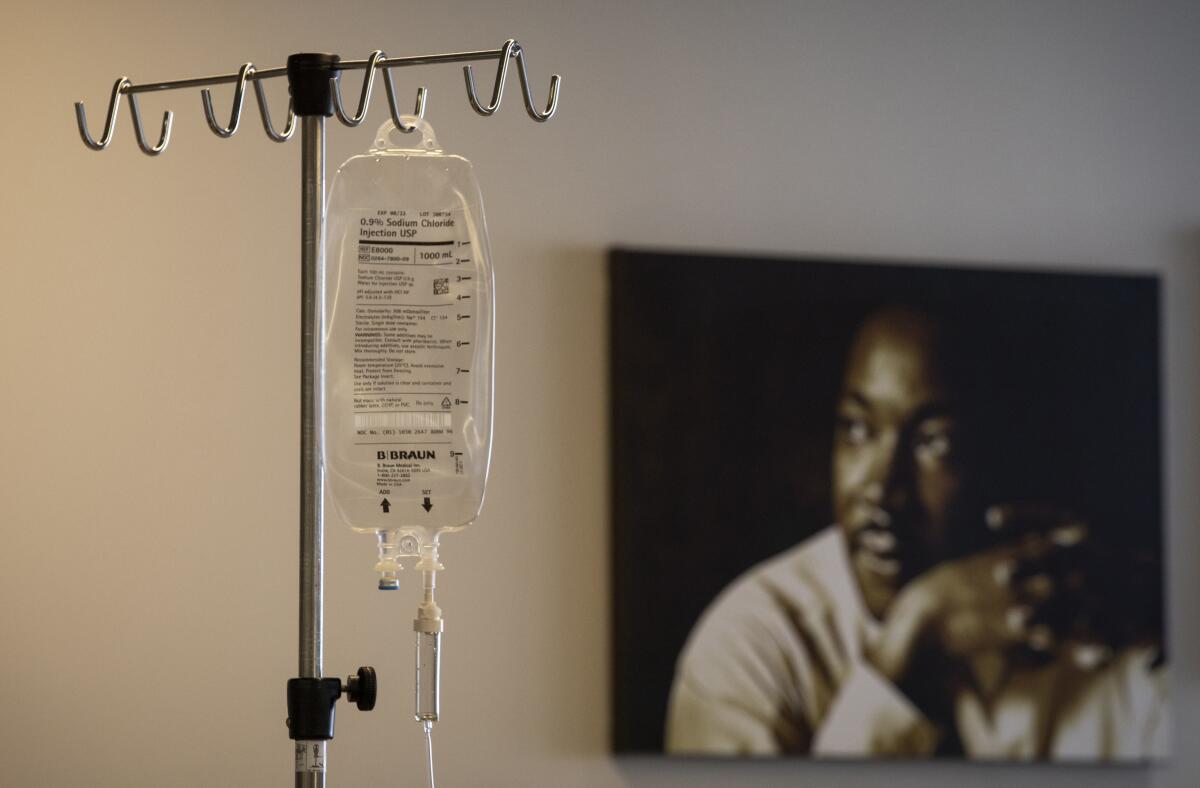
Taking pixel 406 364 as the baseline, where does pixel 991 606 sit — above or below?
below

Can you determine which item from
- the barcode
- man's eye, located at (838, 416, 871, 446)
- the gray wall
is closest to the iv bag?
the barcode

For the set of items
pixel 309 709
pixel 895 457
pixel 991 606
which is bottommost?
pixel 991 606

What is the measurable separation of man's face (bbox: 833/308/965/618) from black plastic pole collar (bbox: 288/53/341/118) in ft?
4.66

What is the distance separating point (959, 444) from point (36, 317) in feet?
4.69

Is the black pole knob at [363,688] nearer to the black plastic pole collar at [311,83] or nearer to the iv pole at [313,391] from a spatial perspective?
the iv pole at [313,391]

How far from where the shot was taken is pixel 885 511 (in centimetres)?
222

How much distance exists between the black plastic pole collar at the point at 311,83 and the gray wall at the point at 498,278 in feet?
3.93

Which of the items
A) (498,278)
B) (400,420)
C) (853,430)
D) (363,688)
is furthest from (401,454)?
(853,430)

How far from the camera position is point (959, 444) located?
2.26 m

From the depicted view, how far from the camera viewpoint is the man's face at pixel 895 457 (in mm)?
2211

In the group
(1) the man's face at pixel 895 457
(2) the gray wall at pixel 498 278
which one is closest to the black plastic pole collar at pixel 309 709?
(2) the gray wall at pixel 498 278

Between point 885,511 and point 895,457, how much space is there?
3.4 inches

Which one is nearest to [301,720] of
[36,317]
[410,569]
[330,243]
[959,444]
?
[330,243]

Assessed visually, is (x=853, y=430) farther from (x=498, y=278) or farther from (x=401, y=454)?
(x=401, y=454)
